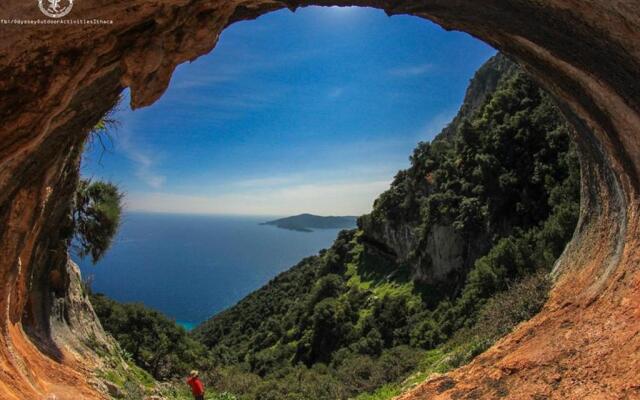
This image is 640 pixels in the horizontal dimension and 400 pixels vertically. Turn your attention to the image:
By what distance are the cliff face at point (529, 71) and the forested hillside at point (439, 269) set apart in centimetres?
294

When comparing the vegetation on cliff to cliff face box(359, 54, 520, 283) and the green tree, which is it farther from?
the green tree

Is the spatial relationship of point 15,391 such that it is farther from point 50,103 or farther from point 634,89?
point 634,89

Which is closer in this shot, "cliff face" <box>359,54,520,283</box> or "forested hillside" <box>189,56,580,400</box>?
"forested hillside" <box>189,56,580,400</box>

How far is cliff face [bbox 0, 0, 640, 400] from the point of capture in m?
7.02

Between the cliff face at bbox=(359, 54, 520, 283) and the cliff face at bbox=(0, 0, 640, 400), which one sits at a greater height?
the cliff face at bbox=(0, 0, 640, 400)

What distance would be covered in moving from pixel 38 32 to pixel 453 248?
45207mm

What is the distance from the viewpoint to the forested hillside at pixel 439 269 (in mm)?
24109

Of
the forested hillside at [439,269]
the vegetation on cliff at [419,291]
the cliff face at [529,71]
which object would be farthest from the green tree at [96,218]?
the forested hillside at [439,269]

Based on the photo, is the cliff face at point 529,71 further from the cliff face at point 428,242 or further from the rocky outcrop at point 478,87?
the rocky outcrop at point 478,87

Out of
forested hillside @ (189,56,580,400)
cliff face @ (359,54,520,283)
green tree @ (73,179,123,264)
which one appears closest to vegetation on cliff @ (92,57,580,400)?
forested hillside @ (189,56,580,400)

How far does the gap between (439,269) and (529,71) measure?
1506 inches

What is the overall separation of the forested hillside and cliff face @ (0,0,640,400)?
2.94m

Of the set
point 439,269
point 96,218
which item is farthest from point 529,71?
point 439,269

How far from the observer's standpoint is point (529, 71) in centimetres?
1146
